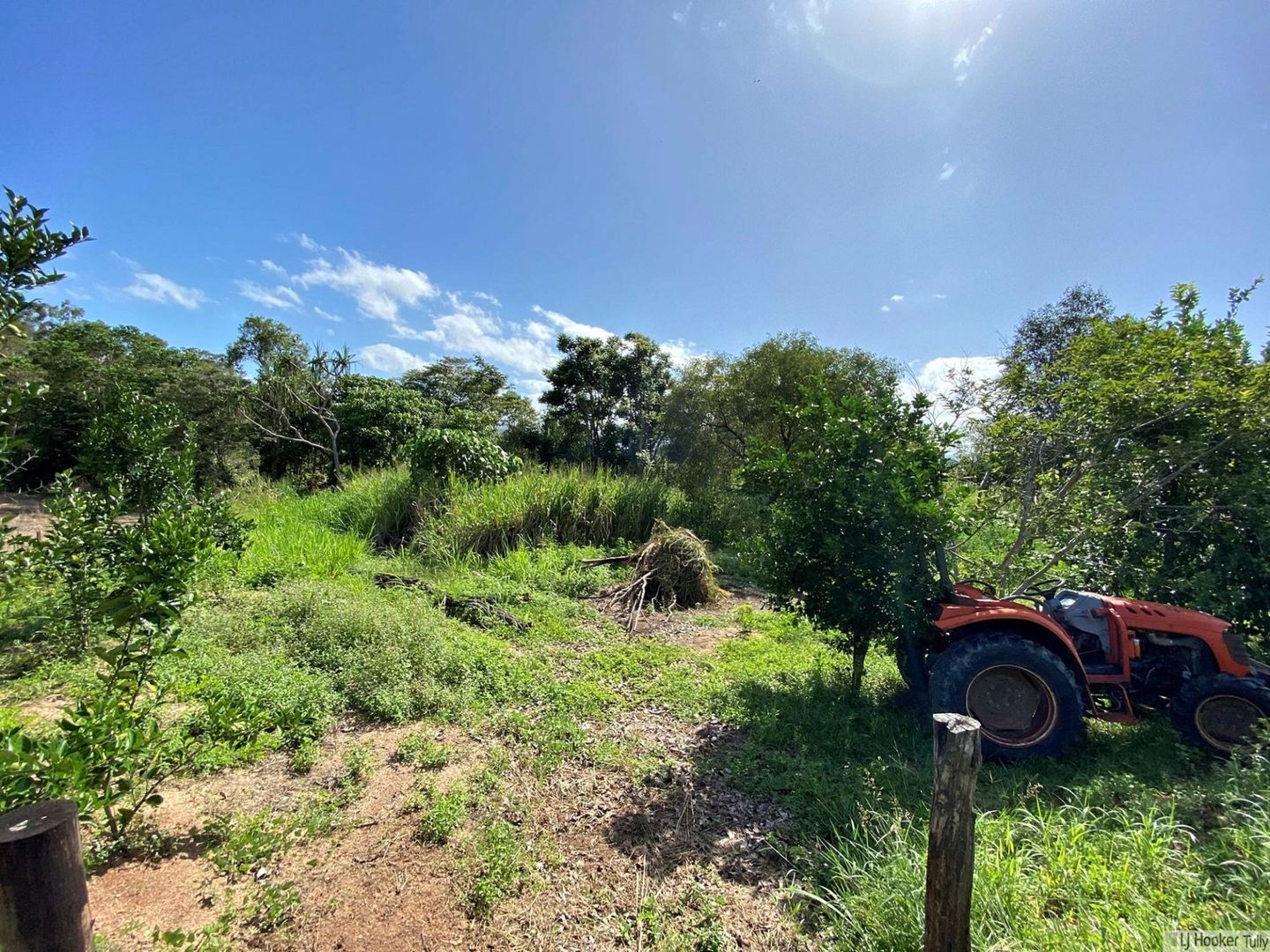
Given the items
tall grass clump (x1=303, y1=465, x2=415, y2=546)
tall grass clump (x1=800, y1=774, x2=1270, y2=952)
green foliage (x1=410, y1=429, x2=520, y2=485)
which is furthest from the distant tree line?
green foliage (x1=410, y1=429, x2=520, y2=485)

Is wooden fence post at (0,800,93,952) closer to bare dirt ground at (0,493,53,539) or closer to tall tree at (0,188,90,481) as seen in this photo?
tall tree at (0,188,90,481)

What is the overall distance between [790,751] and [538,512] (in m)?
6.17

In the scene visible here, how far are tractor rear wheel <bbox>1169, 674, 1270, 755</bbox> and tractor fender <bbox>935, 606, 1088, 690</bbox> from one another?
525 millimetres

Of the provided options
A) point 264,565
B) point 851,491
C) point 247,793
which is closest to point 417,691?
point 247,793

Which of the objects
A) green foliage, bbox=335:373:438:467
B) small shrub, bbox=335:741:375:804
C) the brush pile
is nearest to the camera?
small shrub, bbox=335:741:375:804

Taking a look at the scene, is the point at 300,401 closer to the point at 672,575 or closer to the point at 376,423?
the point at 376,423

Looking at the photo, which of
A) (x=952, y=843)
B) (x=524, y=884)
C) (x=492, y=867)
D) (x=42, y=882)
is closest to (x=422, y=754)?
(x=492, y=867)

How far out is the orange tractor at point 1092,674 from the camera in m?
2.89

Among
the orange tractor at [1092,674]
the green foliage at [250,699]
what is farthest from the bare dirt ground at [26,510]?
the orange tractor at [1092,674]

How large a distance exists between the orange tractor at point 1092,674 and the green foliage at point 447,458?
27.3ft

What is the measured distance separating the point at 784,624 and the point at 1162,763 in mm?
3183

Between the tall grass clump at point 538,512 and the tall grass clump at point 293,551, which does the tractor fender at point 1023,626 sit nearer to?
the tall grass clump at point 538,512

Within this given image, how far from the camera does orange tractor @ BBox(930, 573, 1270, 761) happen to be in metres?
2.89

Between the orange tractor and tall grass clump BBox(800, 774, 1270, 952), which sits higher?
the orange tractor
